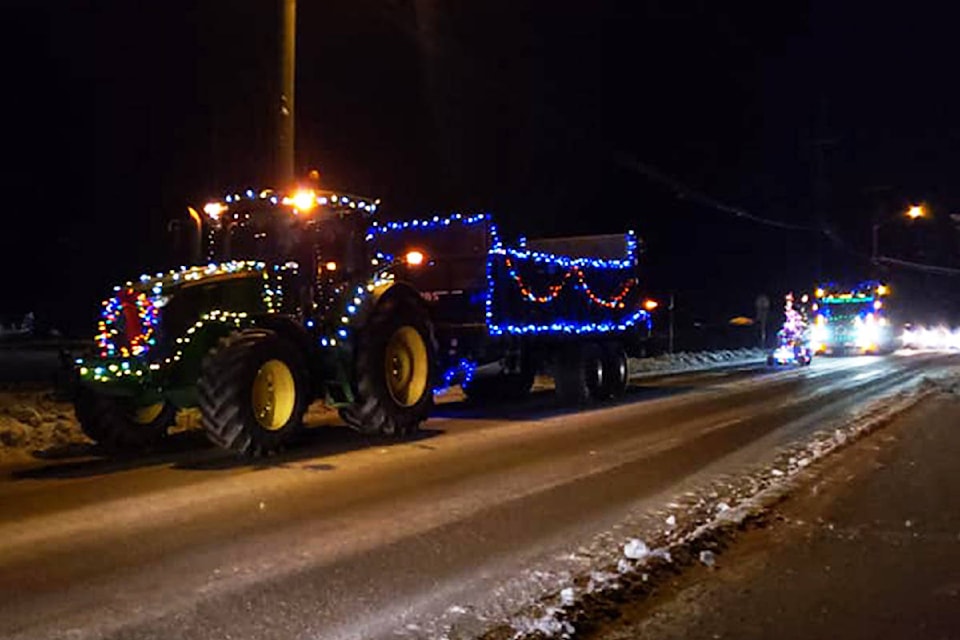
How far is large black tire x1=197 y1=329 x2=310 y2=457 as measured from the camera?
11492 mm

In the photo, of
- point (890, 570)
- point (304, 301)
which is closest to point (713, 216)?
point (304, 301)

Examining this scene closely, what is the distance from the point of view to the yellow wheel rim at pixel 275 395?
40.2ft

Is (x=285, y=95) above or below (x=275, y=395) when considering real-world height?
above

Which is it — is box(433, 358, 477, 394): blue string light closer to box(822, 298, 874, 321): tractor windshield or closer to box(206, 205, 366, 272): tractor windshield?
box(206, 205, 366, 272): tractor windshield

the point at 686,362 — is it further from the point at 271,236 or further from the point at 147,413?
the point at 147,413

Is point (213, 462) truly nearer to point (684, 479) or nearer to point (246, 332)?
point (246, 332)

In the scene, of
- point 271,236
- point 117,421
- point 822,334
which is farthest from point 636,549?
point 822,334

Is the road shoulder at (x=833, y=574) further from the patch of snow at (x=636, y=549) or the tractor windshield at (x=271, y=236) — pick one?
the tractor windshield at (x=271, y=236)

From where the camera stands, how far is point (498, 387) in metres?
19.8

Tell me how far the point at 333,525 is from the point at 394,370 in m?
5.95

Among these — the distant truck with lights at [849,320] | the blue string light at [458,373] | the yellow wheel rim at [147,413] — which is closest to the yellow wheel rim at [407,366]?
the blue string light at [458,373]

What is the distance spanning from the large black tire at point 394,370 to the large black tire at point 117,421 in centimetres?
250

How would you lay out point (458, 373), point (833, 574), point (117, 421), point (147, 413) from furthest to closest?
point (458, 373), point (147, 413), point (117, 421), point (833, 574)

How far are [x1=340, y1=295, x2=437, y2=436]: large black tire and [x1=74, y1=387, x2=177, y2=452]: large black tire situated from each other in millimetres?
2502
